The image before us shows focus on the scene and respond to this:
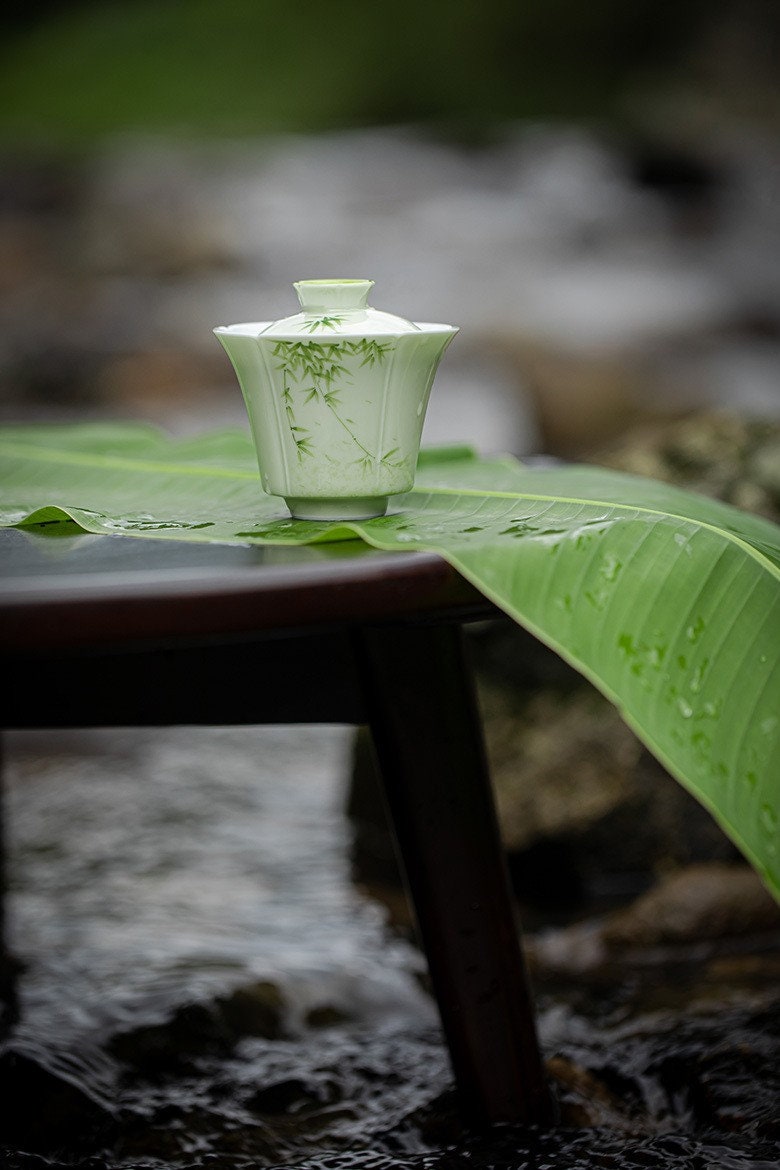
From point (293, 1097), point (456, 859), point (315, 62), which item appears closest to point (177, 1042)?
point (293, 1097)

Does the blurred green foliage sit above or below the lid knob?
above

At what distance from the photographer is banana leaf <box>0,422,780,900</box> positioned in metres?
0.60

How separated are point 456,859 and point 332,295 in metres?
0.37

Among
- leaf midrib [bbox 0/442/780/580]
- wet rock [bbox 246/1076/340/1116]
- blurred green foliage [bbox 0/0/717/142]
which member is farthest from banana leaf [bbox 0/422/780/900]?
blurred green foliage [bbox 0/0/717/142]

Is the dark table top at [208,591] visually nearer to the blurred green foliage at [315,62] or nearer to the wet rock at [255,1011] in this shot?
the wet rock at [255,1011]

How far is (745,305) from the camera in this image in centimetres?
464

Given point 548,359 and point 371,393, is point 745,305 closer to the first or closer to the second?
point 548,359

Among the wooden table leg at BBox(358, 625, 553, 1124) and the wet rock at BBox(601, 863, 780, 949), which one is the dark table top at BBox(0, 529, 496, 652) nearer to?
the wooden table leg at BBox(358, 625, 553, 1124)

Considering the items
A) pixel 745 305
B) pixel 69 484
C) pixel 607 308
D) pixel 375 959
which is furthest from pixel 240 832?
pixel 745 305

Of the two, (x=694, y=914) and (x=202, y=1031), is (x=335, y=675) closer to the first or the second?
(x=202, y=1031)

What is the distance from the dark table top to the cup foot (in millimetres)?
76

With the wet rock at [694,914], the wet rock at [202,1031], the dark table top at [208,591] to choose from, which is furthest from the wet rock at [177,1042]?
the dark table top at [208,591]

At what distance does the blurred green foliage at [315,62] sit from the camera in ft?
22.4

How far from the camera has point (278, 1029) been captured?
3.59 feet
